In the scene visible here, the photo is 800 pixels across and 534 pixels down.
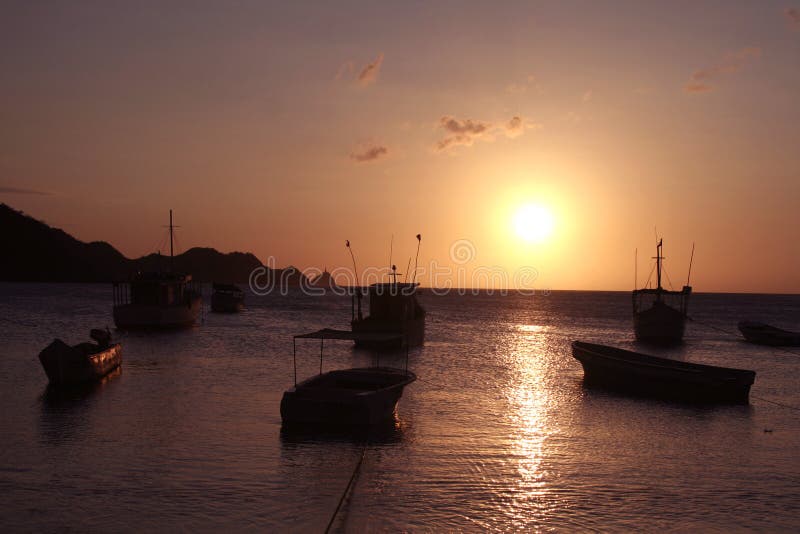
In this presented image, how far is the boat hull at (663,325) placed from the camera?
56.2 m

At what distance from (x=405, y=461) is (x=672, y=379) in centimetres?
1519

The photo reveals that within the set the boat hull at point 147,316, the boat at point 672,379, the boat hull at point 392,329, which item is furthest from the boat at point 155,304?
the boat at point 672,379

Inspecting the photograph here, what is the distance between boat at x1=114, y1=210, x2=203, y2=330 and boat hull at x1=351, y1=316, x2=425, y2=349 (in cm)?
2041

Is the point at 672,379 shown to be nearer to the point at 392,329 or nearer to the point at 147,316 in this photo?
the point at 392,329

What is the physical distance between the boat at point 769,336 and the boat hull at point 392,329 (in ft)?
100

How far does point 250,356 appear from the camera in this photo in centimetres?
3891

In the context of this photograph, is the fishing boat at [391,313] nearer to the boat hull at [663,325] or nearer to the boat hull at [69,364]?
the boat hull at [69,364]

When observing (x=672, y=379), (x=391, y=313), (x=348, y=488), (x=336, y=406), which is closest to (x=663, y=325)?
(x=391, y=313)

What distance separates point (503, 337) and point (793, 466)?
159ft

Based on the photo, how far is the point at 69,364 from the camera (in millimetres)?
26016

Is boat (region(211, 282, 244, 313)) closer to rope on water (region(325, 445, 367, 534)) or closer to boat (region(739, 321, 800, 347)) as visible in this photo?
boat (region(739, 321, 800, 347))

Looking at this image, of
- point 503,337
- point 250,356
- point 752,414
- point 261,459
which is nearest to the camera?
point 261,459

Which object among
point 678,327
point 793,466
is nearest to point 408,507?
point 793,466

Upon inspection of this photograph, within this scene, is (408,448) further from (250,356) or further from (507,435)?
(250,356)
